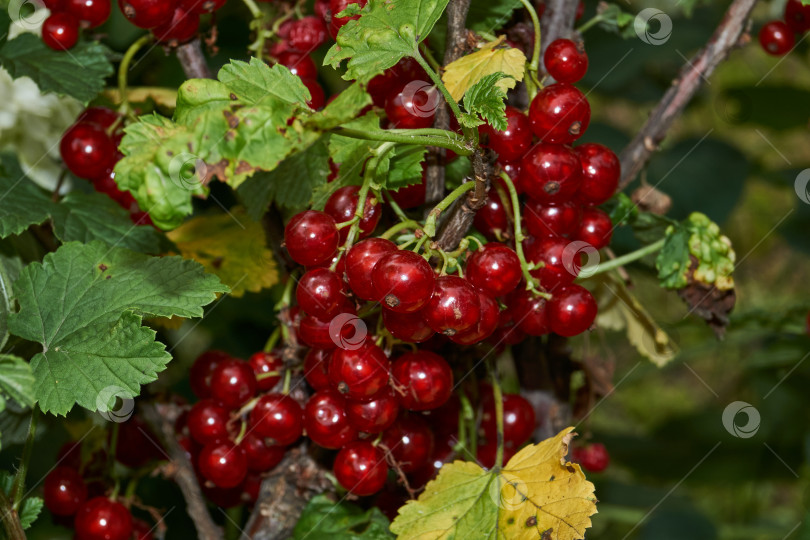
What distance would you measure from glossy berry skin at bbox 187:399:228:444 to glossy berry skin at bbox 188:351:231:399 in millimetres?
39

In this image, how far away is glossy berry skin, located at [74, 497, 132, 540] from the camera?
24.1 inches

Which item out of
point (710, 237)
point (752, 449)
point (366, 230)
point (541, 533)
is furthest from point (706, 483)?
point (366, 230)

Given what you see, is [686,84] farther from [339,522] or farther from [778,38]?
[339,522]

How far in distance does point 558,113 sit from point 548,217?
8cm

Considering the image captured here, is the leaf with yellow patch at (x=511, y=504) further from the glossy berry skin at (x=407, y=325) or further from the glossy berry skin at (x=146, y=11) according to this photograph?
the glossy berry skin at (x=146, y=11)

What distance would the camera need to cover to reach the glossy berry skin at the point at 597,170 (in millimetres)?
568

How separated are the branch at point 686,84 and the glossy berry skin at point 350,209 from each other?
0.30m

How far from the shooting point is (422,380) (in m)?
0.52

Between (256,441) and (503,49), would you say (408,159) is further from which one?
(256,441)

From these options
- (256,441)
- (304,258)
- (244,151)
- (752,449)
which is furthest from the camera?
(752,449)

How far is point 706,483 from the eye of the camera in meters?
1.38

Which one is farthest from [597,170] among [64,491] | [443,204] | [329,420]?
[64,491]

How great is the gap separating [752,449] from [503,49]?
1082 mm

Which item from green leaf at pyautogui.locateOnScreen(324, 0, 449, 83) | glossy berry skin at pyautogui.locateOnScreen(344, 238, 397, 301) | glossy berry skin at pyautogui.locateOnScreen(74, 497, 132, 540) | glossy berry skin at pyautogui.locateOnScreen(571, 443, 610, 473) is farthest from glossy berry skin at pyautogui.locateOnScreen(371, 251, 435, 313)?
glossy berry skin at pyautogui.locateOnScreen(571, 443, 610, 473)
